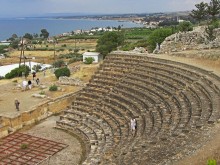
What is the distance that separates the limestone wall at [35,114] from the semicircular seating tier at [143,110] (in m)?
1.74

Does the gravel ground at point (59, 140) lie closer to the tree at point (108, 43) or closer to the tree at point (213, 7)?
the tree at point (213, 7)

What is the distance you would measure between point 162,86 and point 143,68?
11.7ft

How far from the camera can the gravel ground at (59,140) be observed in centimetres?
1555

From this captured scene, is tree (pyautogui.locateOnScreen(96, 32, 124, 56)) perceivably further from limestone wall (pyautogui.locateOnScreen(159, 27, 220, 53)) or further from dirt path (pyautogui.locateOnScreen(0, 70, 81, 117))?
dirt path (pyautogui.locateOnScreen(0, 70, 81, 117))

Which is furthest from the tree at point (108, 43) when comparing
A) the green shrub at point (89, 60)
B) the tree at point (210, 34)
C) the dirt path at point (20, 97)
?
the tree at point (210, 34)

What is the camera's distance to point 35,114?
20938mm

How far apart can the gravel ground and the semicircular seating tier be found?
533mm

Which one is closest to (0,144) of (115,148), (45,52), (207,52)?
(115,148)

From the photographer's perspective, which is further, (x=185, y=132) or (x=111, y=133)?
(x=111, y=133)

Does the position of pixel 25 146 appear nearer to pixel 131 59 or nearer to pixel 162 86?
pixel 162 86

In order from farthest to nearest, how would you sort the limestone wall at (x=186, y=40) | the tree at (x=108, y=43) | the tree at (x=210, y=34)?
1. the tree at (x=108, y=43)
2. the limestone wall at (x=186, y=40)
3. the tree at (x=210, y=34)

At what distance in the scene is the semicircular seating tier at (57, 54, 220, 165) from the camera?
11.3 meters

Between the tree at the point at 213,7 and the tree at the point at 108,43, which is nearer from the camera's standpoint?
the tree at the point at 213,7

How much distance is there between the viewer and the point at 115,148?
45.3 ft
